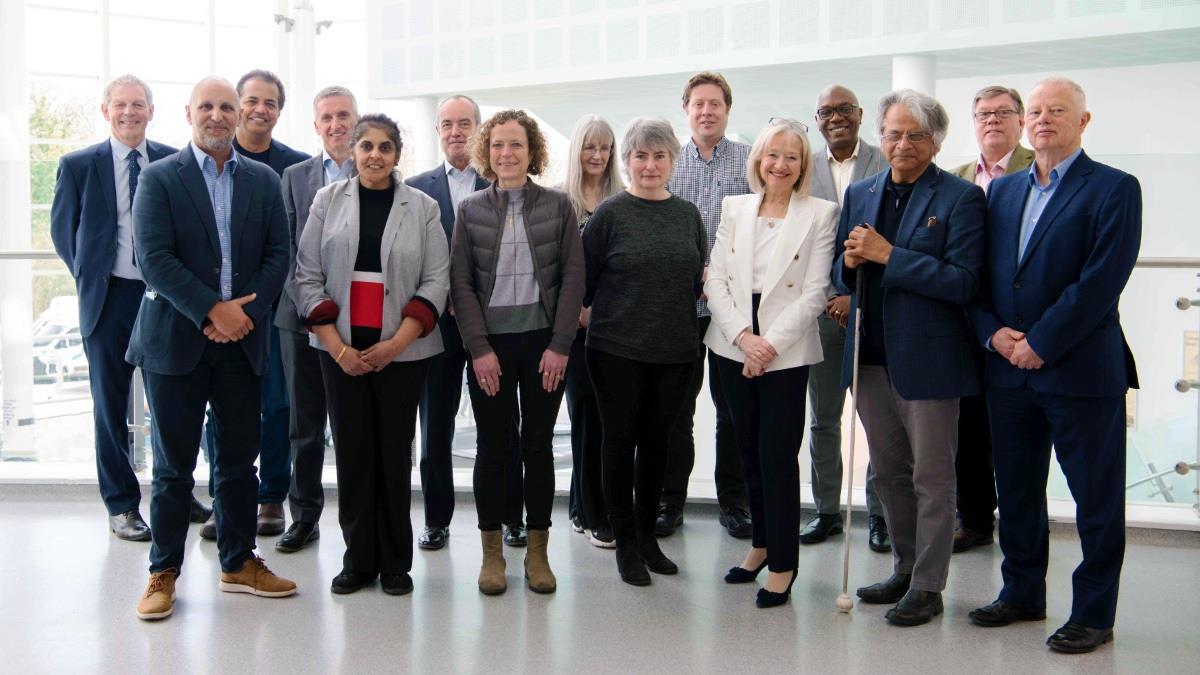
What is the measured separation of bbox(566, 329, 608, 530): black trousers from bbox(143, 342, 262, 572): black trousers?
1128mm

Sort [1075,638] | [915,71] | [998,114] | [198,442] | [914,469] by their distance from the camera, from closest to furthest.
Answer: [1075,638], [914,469], [198,442], [998,114], [915,71]

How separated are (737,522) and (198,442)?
207 centimetres

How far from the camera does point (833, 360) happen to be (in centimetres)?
403

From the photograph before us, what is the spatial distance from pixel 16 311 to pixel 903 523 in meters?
4.14

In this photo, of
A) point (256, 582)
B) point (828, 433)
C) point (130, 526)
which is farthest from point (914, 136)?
point (130, 526)

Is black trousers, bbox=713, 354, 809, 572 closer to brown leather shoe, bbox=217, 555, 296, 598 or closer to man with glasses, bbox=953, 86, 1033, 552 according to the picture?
man with glasses, bbox=953, 86, 1033, 552

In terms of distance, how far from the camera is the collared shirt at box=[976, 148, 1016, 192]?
389 centimetres

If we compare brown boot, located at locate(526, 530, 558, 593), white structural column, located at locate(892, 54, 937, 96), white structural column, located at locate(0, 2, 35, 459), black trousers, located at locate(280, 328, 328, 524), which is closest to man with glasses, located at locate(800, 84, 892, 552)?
brown boot, located at locate(526, 530, 558, 593)

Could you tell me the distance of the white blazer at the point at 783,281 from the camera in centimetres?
328

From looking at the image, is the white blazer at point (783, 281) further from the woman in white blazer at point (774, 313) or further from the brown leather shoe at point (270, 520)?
the brown leather shoe at point (270, 520)

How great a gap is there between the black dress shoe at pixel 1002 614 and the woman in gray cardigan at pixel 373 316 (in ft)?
5.97

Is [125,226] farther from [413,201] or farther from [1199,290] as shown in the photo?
[1199,290]

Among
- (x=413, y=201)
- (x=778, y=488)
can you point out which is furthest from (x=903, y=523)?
(x=413, y=201)

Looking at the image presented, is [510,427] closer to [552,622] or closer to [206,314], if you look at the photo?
[552,622]
